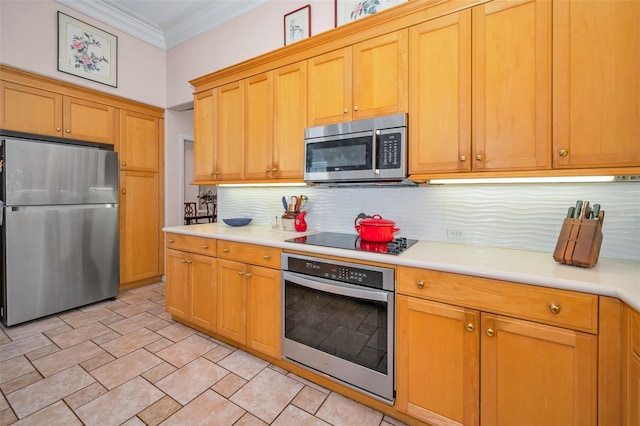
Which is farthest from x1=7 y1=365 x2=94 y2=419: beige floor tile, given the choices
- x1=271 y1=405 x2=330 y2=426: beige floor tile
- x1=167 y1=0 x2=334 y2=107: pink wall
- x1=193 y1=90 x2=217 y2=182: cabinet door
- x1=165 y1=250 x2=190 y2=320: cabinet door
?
x1=167 y1=0 x2=334 y2=107: pink wall

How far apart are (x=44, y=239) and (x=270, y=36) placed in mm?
2929

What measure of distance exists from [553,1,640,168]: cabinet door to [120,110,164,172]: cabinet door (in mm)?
4058

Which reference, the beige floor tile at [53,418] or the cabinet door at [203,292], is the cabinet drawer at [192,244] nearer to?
the cabinet door at [203,292]

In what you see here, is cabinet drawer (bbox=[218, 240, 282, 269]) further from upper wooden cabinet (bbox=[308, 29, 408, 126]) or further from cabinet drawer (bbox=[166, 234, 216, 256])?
upper wooden cabinet (bbox=[308, 29, 408, 126])

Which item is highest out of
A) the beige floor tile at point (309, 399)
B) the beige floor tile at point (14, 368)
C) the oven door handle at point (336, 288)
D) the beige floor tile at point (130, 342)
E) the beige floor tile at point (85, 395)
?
the oven door handle at point (336, 288)

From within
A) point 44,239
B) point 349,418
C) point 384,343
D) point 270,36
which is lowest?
point 349,418

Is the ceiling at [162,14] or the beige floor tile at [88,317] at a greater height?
the ceiling at [162,14]

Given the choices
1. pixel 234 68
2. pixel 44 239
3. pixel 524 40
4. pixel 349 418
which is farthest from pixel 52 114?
pixel 524 40

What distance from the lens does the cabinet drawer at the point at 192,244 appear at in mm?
2299

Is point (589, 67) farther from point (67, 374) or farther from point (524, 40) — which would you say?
point (67, 374)

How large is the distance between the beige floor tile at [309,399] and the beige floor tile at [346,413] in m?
0.03

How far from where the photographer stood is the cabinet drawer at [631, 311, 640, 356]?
0.95 m

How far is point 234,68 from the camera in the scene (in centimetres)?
255

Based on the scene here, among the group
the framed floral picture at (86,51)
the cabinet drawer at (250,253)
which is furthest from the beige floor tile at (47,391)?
the framed floral picture at (86,51)
